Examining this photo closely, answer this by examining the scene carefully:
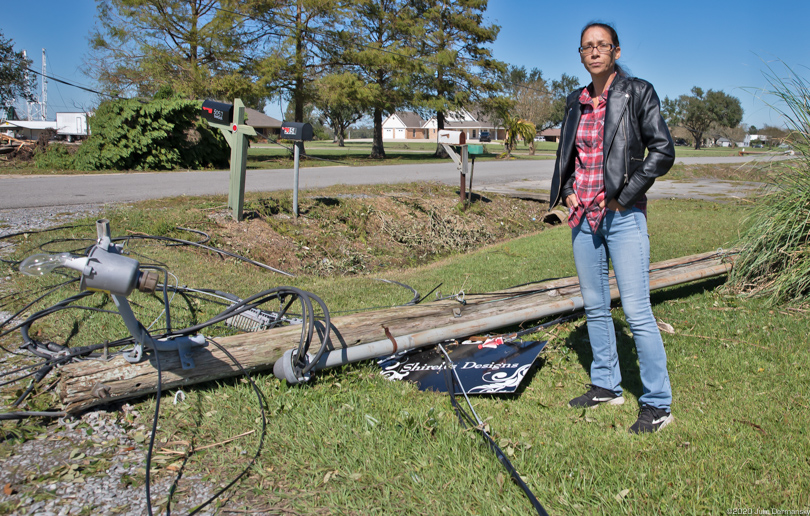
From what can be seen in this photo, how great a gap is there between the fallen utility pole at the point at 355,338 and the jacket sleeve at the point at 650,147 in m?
1.67

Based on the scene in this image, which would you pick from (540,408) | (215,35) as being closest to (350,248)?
(540,408)

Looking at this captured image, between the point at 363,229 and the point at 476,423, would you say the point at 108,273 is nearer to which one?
the point at 476,423

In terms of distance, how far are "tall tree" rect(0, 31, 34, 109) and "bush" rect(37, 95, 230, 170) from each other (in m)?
15.2

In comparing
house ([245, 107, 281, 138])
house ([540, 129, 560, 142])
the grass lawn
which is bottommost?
the grass lawn

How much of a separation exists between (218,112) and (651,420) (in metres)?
7.07

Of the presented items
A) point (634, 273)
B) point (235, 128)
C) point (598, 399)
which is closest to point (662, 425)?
point (598, 399)

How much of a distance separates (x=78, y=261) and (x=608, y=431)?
2.78 metres

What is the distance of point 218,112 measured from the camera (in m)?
8.12

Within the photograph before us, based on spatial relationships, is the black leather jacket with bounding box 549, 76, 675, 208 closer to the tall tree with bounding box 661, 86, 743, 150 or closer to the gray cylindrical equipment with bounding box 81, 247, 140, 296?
the gray cylindrical equipment with bounding box 81, 247, 140, 296

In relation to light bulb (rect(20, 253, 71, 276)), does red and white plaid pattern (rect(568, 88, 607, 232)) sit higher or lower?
higher

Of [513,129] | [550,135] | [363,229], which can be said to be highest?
[550,135]

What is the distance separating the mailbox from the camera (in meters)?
11.8

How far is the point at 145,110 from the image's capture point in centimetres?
1747

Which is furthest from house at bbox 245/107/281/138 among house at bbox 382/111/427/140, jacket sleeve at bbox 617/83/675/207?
jacket sleeve at bbox 617/83/675/207
